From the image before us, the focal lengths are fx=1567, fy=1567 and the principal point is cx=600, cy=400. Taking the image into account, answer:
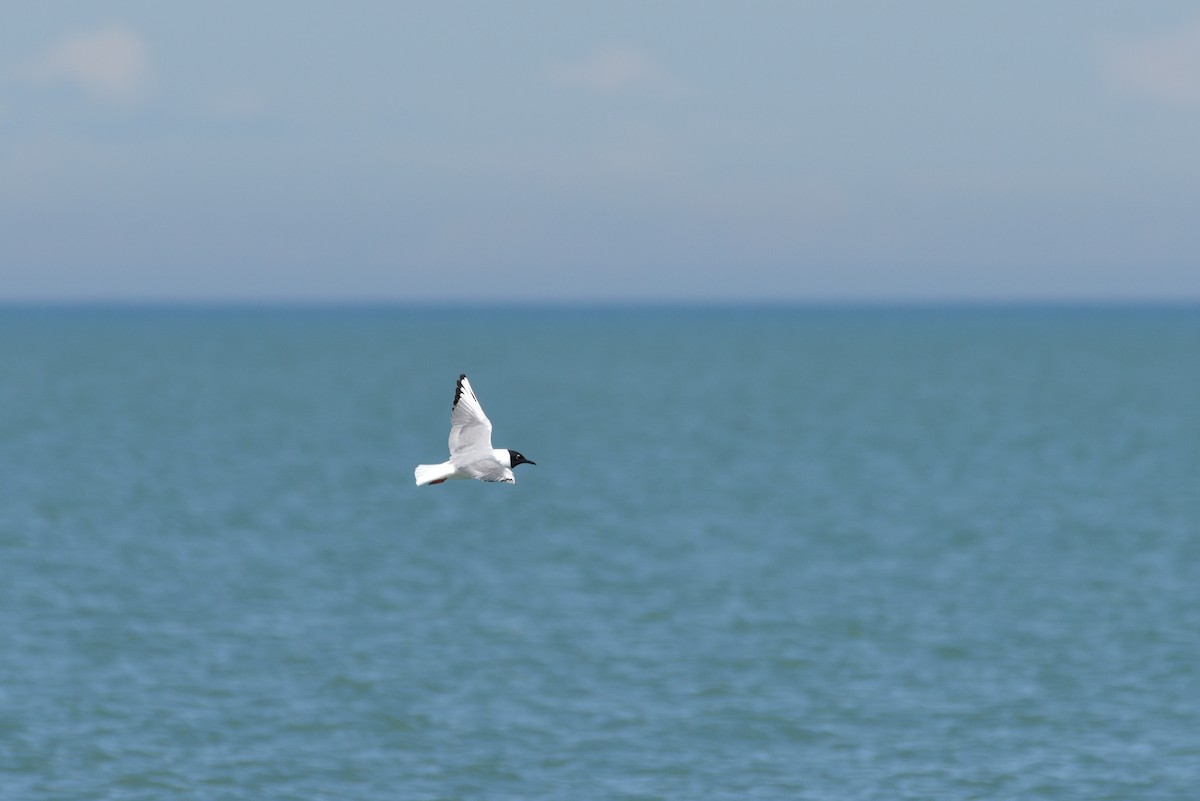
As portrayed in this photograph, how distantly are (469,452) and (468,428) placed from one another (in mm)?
305

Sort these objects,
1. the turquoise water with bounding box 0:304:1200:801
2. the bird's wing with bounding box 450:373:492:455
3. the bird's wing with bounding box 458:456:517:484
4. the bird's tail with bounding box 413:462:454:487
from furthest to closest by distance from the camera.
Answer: the turquoise water with bounding box 0:304:1200:801 < the bird's wing with bounding box 450:373:492:455 < the bird's wing with bounding box 458:456:517:484 < the bird's tail with bounding box 413:462:454:487

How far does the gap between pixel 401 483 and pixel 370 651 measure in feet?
149

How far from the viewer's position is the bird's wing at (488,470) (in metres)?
15.9

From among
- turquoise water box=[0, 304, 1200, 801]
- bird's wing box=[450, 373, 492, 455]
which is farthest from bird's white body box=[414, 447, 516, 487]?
turquoise water box=[0, 304, 1200, 801]

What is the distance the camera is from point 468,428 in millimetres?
16719

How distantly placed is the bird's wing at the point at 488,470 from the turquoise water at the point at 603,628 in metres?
19.4

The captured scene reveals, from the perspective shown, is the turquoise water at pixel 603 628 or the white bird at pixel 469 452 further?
the turquoise water at pixel 603 628

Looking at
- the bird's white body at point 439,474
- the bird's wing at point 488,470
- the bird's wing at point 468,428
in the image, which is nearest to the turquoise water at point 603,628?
the bird's wing at point 468,428

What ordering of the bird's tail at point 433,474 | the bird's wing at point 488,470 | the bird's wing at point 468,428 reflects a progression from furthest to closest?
1. the bird's wing at point 468,428
2. the bird's wing at point 488,470
3. the bird's tail at point 433,474

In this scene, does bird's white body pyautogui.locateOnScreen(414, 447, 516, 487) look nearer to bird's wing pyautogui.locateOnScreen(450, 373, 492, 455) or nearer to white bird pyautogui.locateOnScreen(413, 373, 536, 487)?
white bird pyautogui.locateOnScreen(413, 373, 536, 487)

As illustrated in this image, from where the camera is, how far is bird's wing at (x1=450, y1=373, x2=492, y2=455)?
16.5 metres

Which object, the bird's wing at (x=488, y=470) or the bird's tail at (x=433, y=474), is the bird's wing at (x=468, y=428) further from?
the bird's tail at (x=433, y=474)

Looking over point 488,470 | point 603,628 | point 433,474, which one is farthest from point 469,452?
point 603,628

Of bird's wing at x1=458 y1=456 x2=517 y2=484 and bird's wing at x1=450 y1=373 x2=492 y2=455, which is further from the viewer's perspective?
bird's wing at x1=450 y1=373 x2=492 y2=455
